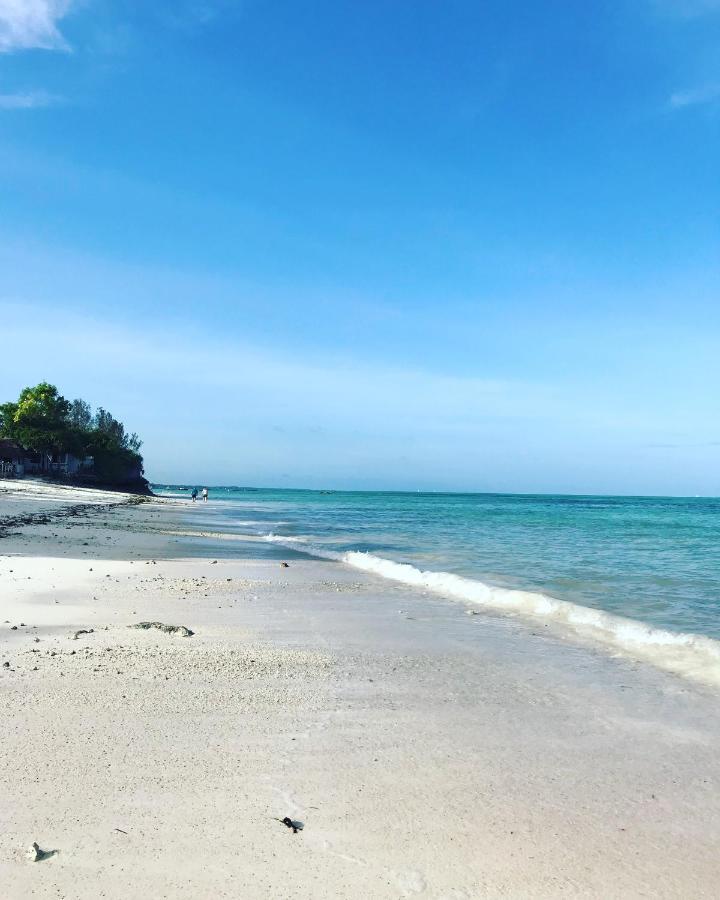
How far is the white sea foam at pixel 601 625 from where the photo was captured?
25.8 feet

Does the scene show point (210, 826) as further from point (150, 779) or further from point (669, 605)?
point (669, 605)

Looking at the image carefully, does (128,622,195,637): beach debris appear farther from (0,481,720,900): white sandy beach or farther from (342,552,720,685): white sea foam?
(342,552,720,685): white sea foam

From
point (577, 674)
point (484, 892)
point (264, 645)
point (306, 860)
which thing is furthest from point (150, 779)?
point (577, 674)

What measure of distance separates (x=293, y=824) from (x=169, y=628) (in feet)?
16.7

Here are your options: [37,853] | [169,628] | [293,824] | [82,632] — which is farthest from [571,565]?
[37,853]

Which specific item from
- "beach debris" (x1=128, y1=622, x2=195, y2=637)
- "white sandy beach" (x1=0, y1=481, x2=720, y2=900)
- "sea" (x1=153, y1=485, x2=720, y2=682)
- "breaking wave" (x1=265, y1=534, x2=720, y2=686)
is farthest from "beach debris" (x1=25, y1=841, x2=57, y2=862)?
"sea" (x1=153, y1=485, x2=720, y2=682)

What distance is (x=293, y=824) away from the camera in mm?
3650

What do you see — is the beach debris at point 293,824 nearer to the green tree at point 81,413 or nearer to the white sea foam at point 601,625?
the white sea foam at point 601,625

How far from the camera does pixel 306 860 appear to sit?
131 inches

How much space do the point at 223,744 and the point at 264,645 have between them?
3.15 m

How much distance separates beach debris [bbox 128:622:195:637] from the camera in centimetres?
818

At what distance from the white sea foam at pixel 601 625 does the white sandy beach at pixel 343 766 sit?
546 millimetres

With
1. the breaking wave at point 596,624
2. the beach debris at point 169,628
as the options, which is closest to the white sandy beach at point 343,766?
the beach debris at point 169,628

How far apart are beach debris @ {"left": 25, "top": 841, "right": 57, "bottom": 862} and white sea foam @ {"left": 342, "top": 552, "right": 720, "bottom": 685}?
246 inches
